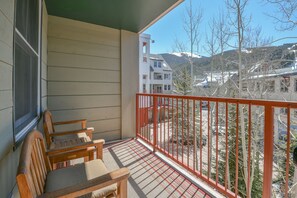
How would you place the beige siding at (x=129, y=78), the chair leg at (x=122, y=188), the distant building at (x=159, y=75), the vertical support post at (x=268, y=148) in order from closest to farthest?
the chair leg at (x=122, y=188)
the vertical support post at (x=268, y=148)
the beige siding at (x=129, y=78)
the distant building at (x=159, y=75)

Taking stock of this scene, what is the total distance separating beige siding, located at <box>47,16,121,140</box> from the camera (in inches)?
111

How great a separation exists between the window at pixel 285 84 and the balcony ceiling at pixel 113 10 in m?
5.37

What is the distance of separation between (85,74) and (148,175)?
79.7 inches

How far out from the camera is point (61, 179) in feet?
3.93

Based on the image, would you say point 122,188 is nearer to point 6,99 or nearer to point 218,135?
point 6,99

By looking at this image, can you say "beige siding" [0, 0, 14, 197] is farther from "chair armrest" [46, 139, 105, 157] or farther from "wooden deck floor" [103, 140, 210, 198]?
"wooden deck floor" [103, 140, 210, 198]

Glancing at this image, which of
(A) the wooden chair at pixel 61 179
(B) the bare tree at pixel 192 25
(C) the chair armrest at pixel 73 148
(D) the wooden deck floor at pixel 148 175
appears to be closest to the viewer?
(A) the wooden chair at pixel 61 179

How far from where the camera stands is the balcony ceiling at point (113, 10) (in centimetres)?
245

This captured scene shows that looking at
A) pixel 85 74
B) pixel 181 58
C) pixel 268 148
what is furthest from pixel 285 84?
pixel 85 74

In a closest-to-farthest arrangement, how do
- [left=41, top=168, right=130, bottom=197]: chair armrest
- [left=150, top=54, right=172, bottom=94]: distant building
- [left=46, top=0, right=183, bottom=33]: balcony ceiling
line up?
[left=41, top=168, right=130, bottom=197]: chair armrest
[left=46, top=0, right=183, bottom=33]: balcony ceiling
[left=150, top=54, right=172, bottom=94]: distant building

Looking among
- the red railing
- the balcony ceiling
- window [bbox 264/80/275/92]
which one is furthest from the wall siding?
window [bbox 264/80/275/92]

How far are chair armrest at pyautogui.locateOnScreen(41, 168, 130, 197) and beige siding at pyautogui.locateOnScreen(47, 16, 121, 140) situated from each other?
2295 mm

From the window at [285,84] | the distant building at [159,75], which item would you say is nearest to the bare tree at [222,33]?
the window at [285,84]

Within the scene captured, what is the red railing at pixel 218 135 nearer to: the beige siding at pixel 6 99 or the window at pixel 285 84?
the window at pixel 285 84
